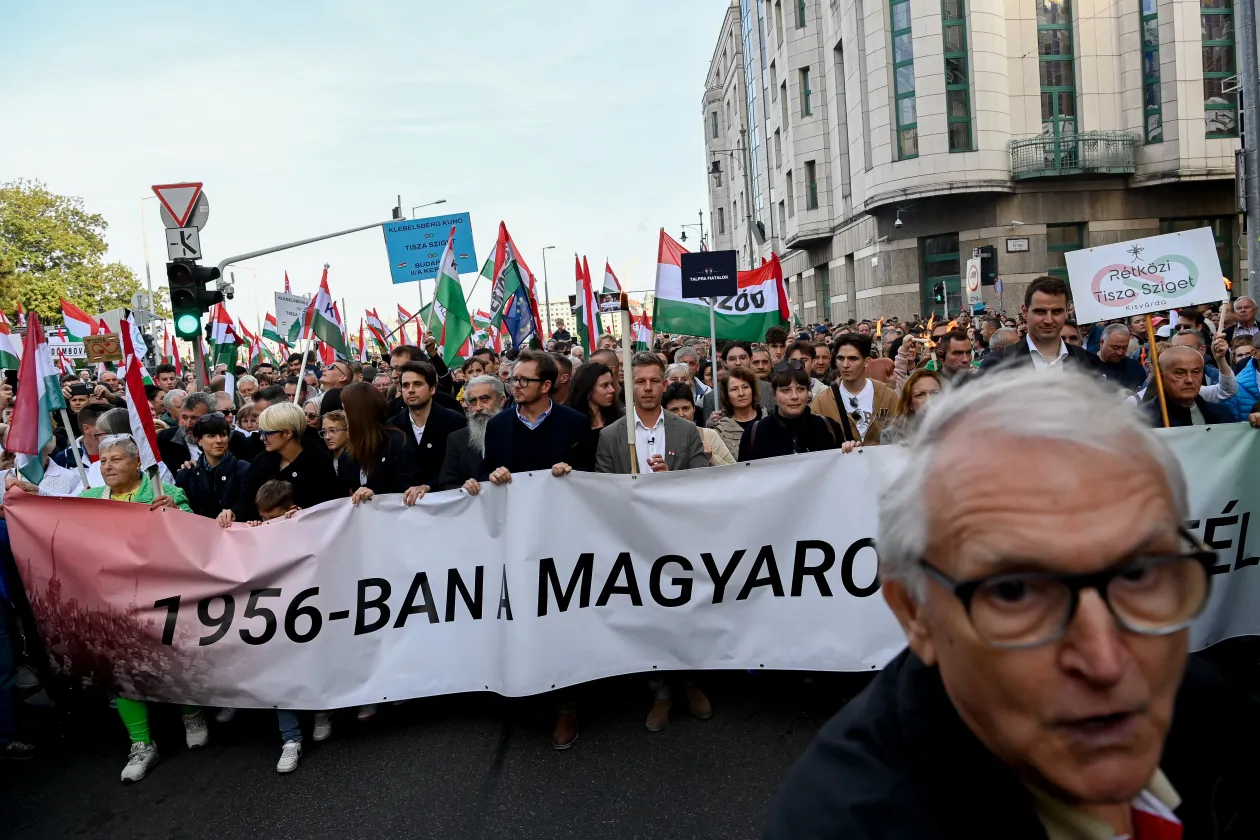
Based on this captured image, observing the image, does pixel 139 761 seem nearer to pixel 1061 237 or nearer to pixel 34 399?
pixel 34 399

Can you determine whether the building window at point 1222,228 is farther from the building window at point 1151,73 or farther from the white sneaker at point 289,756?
the white sneaker at point 289,756

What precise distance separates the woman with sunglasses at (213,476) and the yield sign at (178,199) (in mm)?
4875

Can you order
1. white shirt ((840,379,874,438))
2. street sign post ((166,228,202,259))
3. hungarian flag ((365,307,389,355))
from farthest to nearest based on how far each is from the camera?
hungarian flag ((365,307,389,355)) < street sign post ((166,228,202,259)) < white shirt ((840,379,874,438))

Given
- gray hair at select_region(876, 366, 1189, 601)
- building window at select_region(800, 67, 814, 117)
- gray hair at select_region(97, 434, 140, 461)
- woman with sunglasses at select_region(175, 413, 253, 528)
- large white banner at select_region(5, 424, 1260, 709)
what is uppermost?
building window at select_region(800, 67, 814, 117)

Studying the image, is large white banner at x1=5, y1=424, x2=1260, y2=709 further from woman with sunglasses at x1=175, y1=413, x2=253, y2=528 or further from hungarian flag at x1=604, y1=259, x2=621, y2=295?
hungarian flag at x1=604, y1=259, x2=621, y2=295

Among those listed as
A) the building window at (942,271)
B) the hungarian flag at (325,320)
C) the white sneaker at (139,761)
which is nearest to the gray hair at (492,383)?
the white sneaker at (139,761)

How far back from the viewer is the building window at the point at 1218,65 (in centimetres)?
2961

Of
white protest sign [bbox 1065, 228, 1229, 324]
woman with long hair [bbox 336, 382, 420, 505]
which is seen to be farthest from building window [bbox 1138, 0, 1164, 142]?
woman with long hair [bbox 336, 382, 420, 505]

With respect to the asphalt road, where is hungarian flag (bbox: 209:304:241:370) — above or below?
above

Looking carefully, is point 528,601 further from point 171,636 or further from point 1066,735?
point 1066,735

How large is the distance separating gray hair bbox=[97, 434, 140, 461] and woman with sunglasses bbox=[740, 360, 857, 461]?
3.67 meters

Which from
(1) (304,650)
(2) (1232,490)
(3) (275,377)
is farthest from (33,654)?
(3) (275,377)

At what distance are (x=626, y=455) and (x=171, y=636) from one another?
105 inches

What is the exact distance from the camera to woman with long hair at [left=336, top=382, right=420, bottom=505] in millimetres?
6055
